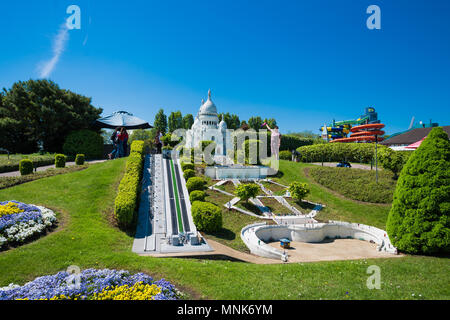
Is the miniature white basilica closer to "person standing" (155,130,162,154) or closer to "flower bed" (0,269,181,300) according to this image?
"person standing" (155,130,162,154)

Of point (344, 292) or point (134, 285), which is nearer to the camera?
point (134, 285)

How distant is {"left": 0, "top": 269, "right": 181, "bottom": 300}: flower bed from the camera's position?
5984 mm

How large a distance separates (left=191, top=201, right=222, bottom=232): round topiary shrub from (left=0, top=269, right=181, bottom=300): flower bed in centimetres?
823

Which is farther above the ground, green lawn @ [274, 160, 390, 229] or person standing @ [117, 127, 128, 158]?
person standing @ [117, 127, 128, 158]

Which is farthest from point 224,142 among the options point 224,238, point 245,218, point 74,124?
point 224,238

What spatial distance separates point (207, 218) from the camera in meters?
15.4

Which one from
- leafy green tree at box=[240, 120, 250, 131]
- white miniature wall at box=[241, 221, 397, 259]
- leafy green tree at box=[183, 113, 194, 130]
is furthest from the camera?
leafy green tree at box=[183, 113, 194, 130]

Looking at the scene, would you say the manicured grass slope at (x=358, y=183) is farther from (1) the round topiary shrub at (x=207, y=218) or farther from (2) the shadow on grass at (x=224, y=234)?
(1) the round topiary shrub at (x=207, y=218)

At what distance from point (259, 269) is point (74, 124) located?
39.7m

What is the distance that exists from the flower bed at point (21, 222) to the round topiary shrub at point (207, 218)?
26.0ft

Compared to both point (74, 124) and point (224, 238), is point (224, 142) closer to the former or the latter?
point (74, 124)

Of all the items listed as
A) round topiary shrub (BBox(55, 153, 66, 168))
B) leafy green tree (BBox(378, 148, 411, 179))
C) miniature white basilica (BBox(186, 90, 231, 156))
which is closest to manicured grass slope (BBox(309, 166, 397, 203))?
leafy green tree (BBox(378, 148, 411, 179))

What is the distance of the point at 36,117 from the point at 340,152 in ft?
154
